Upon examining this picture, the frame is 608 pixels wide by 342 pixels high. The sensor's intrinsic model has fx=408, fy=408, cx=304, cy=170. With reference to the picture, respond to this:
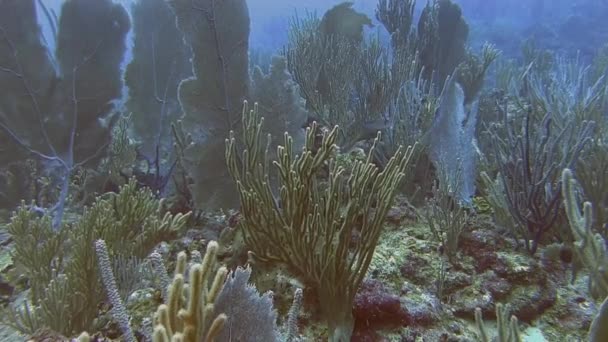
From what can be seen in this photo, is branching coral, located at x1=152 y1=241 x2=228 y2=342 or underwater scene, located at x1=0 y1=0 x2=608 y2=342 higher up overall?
underwater scene, located at x1=0 y1=0 x2=608 y2=342

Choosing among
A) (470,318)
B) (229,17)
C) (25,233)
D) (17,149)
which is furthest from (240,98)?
(470,318)

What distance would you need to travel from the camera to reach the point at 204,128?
11.2 ft

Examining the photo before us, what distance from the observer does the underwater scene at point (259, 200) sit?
2.20 m

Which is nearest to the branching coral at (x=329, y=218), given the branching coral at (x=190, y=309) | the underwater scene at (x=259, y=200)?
the underwater scene at (x=259, y=200)

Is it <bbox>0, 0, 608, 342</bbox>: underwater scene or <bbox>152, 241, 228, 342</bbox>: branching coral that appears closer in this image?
<bbox>152, 241, 228, 342</bbox>: branching coral

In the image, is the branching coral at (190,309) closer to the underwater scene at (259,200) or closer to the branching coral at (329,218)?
the underwater scene at (259,200)

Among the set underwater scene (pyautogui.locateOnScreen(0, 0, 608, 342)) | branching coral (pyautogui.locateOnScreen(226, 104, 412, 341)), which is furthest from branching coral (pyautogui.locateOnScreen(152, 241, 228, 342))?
branching coral (pyautogui.locateOnScreen(226, 104, 412, 341))

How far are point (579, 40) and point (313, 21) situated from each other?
744 inches

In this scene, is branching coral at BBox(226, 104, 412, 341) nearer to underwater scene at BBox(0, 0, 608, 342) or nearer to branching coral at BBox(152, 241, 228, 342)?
underwater scene at BBox(0, 0, 608, 342)

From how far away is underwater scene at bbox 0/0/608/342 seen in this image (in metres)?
2.20

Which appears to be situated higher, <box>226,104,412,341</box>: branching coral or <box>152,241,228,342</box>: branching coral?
<box>226,104,412,341</box>: branching coral

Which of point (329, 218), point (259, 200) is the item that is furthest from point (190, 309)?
point (259, 200)

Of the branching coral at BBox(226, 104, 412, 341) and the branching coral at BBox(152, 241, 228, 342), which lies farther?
the branching coral at BBox(226, 104, 412, 341)

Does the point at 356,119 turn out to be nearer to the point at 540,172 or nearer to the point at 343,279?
the point at 540,172
